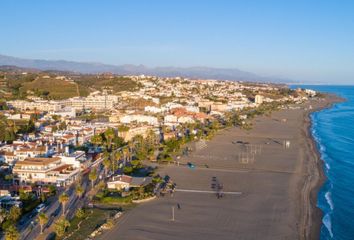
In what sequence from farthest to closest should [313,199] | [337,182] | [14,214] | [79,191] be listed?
1. [337,182]
2. [313,199]
3. [79,191]
4. [14,214]

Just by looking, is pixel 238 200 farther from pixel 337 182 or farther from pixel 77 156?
pixel 77 156

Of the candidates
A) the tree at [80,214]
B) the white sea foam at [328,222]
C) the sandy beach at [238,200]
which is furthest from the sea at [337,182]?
the tree at [80,214]

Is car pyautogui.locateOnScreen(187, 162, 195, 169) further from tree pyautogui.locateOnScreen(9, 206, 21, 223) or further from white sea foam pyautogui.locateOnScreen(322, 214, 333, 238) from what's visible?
tree pyautogui.locateOnScreen(9, 206, 21, 223)

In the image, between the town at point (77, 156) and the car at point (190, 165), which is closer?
the town at point (77, 156)

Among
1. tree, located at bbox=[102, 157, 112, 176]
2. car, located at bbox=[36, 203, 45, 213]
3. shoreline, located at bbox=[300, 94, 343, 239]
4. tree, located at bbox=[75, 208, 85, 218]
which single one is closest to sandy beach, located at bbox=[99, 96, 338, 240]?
shoreline, located at bbox=[300, 94, 343, 239]

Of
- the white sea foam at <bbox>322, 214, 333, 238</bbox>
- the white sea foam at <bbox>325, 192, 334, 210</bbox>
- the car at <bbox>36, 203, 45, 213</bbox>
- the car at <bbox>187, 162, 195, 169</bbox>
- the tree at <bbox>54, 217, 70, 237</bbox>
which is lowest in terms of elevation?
the car at <bbox>187, 162, 195, 169</bbox>

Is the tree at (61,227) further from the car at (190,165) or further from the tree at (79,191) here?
the car at (190,165)

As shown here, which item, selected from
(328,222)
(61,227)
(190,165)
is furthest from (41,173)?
(328,222)

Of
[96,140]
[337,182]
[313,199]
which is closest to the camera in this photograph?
[313,199]

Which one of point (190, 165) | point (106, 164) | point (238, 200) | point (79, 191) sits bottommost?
point (190, 165)
